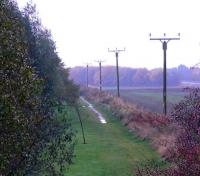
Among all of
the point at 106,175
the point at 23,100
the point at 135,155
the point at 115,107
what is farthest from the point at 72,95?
the point at 23,100

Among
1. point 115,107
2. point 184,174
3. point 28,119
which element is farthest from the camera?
point 115,107

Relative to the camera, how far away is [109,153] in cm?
3288

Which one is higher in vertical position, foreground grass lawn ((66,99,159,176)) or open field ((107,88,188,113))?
open field ((107,88,188,113))

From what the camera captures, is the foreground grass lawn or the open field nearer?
the foreground grass lawn

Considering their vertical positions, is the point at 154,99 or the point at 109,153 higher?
the point at 154,99

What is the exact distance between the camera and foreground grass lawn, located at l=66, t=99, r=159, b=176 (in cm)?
2656

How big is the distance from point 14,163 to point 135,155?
833 inches

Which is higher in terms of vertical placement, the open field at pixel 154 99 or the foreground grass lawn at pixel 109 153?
the open field at pixel 154 99

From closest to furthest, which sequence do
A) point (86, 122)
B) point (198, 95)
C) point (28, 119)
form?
point (28, 119) < point (198, 95) < point (86, 122)

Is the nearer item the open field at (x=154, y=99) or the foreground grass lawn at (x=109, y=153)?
the foreground grass lawn at (x=109, y=153)

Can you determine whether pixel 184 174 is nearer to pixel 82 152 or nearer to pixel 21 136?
pixel 21 136

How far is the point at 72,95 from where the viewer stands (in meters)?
38.1

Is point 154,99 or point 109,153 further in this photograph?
point 154,99

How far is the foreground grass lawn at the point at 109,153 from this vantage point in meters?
26.6
